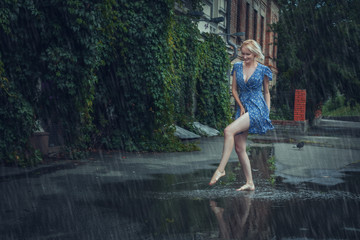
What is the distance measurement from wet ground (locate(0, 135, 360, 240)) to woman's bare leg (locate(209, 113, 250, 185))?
0.29 meters

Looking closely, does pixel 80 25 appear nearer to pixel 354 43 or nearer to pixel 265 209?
pixel 265 209

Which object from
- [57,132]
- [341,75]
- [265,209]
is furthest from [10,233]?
[341,75]

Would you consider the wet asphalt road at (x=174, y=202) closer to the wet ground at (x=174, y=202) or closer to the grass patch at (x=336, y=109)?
the wet ground at (x=174, y=202)

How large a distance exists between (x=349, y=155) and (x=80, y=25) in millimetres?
7005

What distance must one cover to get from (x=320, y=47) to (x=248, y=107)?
18.4 meters

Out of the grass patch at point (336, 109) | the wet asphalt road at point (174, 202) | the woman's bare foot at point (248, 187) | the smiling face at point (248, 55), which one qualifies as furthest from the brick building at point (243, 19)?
the grass patch at point (336, 109)

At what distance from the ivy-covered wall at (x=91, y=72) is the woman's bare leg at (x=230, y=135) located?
3402mm

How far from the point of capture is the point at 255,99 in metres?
5.93

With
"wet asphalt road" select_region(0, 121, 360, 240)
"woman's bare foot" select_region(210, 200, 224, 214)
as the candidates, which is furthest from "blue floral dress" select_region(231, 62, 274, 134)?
"woman's bare foot" select_region(210, 200, 224, 214)

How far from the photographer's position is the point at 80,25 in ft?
25.7

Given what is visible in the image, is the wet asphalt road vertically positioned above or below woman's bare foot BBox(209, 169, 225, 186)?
below

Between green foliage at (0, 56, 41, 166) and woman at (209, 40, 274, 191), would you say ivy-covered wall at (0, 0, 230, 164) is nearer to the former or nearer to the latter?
green foliage at (0, 56, 41, 166)

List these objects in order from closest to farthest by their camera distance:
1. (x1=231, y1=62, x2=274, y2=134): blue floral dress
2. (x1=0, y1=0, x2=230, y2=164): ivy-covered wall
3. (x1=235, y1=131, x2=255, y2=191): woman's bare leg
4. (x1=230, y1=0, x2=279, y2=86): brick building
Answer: (x1=231, y1=62, x2=274, y2=134): blue floral dress → (x1=235, y1=131, x2=255, y2=191): woman's bare leg → (x1=0, y1=0, x2=230, y2=164): ivy-covered wall → (x1=230, y1=0, x2=279, y2=86): brick building

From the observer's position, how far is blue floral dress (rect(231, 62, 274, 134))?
232 inches
